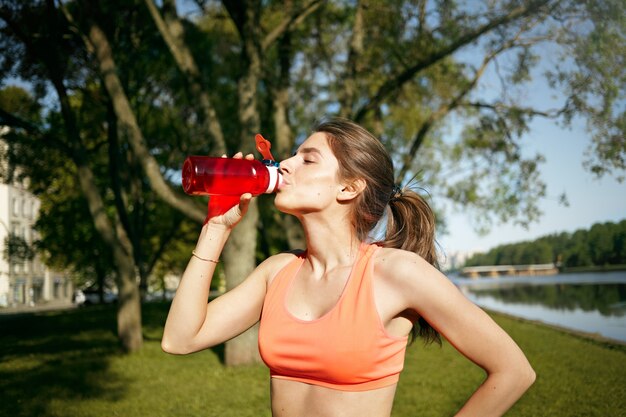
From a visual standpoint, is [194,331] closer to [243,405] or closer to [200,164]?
[200,164]

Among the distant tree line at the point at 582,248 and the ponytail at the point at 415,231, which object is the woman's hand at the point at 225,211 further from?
the distant tree line at the point at 582,248

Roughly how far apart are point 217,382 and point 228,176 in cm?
769

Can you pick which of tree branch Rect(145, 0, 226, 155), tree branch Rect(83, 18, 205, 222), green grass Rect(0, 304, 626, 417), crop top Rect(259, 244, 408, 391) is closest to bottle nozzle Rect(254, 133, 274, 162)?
A: crop top Rect(259, 244, 408, 391)

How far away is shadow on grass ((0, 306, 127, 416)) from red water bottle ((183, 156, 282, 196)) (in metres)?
6.59

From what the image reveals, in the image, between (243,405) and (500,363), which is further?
(243,405)

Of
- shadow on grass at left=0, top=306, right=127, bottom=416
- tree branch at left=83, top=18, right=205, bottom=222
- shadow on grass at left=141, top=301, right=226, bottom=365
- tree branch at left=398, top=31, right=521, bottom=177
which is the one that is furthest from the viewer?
tree branch at left=398, top=31, right=521, bottom=177

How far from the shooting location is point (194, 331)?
246cm

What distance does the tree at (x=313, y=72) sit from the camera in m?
10.8

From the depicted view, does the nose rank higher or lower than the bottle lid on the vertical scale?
higher

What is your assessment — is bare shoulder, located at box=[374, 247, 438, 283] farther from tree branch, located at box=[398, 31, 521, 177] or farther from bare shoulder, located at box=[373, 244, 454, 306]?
tree branch, located at box=[398, 31, 521, 177]

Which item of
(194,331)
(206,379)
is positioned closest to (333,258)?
(194,331)

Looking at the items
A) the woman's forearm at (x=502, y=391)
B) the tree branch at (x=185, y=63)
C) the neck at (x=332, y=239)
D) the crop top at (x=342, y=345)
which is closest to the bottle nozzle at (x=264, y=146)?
the neck at (x=332, y=239)

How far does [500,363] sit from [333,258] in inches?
29.8

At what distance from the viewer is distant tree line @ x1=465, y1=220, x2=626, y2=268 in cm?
2256
